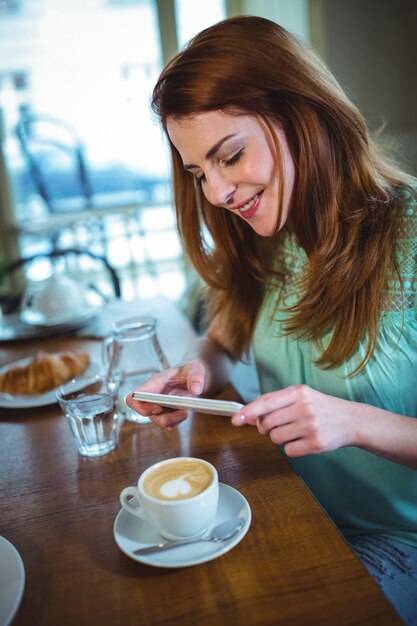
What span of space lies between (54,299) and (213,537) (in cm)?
125

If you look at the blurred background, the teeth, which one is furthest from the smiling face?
the blurred background

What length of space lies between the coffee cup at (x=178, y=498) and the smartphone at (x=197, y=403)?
75mm

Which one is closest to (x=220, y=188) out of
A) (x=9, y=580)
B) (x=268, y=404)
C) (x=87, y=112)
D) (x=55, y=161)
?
(x=268, y=404)

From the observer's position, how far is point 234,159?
0.97 meters

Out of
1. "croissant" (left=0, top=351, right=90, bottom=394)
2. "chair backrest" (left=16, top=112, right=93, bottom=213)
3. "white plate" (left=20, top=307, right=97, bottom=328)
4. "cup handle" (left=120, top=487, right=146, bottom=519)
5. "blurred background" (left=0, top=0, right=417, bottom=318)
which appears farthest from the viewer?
"chair backrest" (left=16, top=112, right=93, bottom=213)

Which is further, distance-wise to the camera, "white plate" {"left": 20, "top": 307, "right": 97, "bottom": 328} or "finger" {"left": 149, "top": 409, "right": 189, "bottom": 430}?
"white plate" {"left": 20, "top": 307, "right": 97, "bottom": 328}

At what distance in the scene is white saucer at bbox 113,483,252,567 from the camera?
0.60 metres

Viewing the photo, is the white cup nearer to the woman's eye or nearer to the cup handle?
the woman's eye

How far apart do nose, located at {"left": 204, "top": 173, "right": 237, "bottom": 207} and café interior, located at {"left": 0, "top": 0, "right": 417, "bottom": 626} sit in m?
0.30

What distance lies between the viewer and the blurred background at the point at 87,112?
3.98m

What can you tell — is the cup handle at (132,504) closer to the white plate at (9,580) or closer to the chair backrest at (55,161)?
the white plate at (9,580)

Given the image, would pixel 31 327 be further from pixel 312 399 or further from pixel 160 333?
pixel 312 399

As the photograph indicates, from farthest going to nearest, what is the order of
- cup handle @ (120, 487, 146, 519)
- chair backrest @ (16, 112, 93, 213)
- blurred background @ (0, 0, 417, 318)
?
1. chair backrest @ (16, 112, 93, 213)
2. blurred background @ (0, 0, 417, 318)
3. cup handle @ (120, 487, 146, 519)

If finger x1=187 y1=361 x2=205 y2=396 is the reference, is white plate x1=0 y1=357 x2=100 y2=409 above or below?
below
